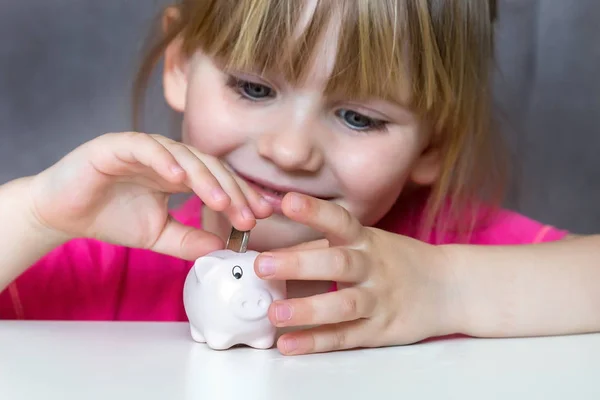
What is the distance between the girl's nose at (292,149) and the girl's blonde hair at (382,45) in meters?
0.05

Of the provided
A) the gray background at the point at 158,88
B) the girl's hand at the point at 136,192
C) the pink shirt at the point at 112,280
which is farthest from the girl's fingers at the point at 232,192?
the gray background at the point at 158,88

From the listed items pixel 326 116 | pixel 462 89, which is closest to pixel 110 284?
pixel 326 116

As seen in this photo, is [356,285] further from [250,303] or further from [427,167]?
[427,167]

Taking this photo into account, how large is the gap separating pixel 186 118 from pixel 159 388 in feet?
1.47

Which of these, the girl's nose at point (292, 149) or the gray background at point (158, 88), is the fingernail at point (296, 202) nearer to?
the girl's nose at point (292, 149)

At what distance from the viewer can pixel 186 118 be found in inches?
34.0

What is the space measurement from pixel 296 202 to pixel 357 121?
268mm

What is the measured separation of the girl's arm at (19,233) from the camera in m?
0.70

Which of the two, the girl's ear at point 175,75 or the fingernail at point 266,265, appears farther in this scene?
the girl's ear at point 175,75

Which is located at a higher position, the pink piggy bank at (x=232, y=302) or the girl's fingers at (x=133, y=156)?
the girl's fingers at (x=133, y=156)

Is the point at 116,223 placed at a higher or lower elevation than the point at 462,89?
lower

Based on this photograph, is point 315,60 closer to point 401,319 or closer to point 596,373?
point 401,319

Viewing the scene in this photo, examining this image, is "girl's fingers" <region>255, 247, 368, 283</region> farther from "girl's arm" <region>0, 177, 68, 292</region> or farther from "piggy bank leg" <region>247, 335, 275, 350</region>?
"girl's arm" <region>0, 177, 68, 292</region>

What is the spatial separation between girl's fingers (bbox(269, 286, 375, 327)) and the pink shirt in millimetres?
385
